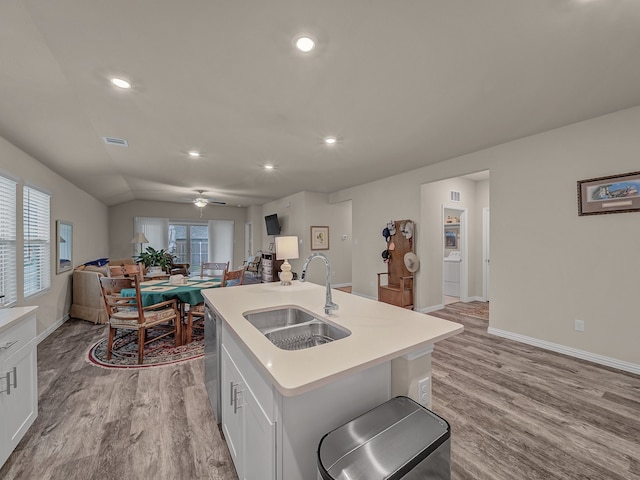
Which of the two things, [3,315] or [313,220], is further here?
[313,220]

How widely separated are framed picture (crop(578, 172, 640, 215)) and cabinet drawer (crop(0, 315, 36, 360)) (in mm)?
4897

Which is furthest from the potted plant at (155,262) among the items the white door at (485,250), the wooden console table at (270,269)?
the white door at (485,250)

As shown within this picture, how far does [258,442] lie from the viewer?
3.61 feet

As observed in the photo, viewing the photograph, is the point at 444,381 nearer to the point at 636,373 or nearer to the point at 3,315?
the point at 636,373

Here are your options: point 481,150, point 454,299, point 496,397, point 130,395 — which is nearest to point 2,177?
point 130,395

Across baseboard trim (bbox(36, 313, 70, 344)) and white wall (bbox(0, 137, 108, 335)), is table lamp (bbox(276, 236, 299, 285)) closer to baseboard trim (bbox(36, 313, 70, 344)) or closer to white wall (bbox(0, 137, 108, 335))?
white wall (bbox(0, 137, 108, 335))

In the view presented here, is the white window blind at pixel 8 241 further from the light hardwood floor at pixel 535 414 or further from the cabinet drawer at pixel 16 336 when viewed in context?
the light hardwood floor at pixel 535 414

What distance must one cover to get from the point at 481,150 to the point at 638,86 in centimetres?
157

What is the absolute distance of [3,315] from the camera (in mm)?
1775

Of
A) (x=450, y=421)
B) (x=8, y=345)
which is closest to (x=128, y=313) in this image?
(x=8, y=345)

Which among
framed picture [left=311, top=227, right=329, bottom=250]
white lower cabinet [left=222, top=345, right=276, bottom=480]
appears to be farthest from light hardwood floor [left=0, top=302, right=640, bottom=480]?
framed picture [left=311, top=227, right=329, bottom=250]

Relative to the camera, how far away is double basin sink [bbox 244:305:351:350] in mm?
1513

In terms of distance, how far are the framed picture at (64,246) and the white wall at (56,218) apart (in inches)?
3.5

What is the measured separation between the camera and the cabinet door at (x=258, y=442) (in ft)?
3.21
